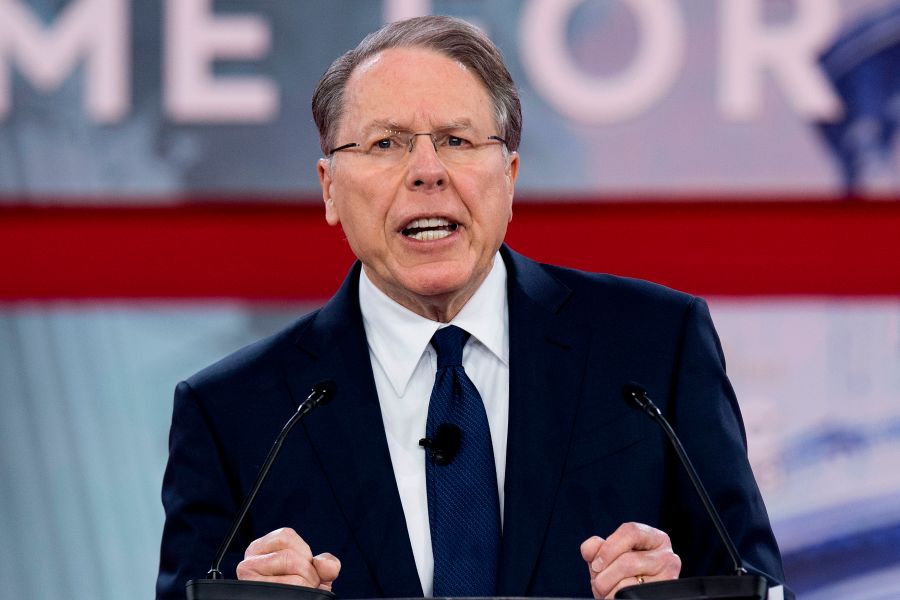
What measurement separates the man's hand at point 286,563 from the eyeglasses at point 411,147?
0.63 metres

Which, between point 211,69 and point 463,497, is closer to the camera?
point 463,497

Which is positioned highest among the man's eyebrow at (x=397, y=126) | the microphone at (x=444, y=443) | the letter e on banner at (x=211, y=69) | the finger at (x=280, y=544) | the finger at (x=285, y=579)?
the letter e on banner at (x=211, y=69)

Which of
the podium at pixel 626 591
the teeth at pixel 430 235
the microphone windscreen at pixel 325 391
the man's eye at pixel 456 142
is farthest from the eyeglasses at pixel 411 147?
the podium at pixel 626 591

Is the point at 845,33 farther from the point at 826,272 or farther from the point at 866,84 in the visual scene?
the point at 826,272

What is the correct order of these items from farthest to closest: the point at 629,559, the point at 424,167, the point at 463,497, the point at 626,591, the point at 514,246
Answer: the point at 514,246, the point at 424,167, the point at 463,497, the point at 629,559, the point at 626,591

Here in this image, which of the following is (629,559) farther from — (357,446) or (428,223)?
Answer: (428,223)

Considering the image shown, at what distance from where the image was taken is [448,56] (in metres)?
1.89

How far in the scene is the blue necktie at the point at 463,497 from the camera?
5.48ft

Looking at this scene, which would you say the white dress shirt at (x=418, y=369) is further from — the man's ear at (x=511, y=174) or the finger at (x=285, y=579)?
the finger at (x=285, y=579)

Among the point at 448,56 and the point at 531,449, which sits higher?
the point at 448,56

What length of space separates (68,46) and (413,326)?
6.39 ft

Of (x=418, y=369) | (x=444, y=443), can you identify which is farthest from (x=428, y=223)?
(x=444, y=443)

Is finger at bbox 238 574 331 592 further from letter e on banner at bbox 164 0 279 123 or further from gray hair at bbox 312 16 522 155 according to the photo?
letter e on banner at bbox 164 0 279 123

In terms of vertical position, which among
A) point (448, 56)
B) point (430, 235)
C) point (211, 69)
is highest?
point (211, 69)
